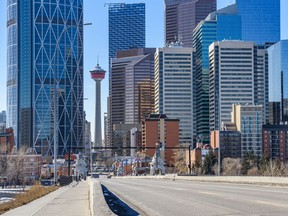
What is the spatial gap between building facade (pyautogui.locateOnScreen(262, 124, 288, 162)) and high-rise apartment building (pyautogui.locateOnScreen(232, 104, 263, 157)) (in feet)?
11.9

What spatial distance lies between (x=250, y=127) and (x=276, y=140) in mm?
9971

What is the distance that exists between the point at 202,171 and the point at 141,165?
49.4 m

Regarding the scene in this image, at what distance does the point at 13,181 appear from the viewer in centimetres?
9688

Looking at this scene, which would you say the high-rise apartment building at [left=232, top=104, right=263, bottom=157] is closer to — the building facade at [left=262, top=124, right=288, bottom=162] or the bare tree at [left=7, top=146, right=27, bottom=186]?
the building facade at [left=262, top=124, right=288, bottom=162]

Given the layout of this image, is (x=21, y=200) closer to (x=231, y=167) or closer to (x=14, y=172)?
(x=14, y=172)

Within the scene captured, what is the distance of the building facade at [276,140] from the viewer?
17496cm

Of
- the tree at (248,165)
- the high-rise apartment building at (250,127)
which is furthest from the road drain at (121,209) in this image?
the high-rise apartment building at (250,127)

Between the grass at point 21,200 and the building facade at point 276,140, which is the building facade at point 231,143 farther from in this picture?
the grass at point 21,200

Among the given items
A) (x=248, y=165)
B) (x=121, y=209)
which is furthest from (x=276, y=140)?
(x=121, y=209)

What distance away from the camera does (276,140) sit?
177 meters

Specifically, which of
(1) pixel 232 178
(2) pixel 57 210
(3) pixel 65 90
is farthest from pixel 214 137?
(2) pixel 57 210

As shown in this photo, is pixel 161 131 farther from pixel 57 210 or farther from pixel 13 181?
pixel 57 210

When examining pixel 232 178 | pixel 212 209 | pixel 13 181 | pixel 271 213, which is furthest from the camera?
pixel 13 181

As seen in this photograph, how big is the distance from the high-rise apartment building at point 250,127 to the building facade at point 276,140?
362cm
